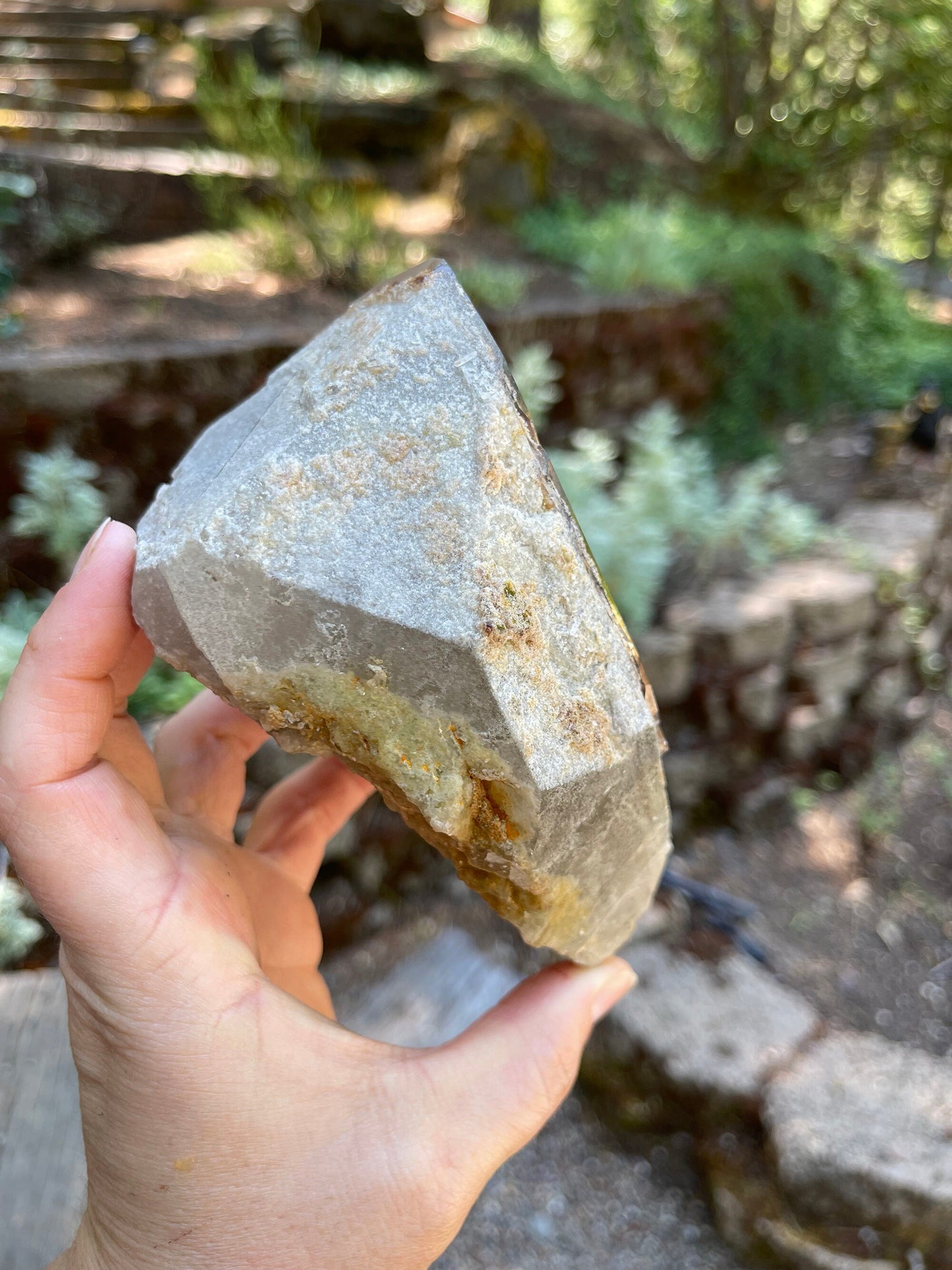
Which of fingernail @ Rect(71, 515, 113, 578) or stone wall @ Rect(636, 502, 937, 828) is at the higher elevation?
fingernail @ Rect(71, 515, 113, 578)

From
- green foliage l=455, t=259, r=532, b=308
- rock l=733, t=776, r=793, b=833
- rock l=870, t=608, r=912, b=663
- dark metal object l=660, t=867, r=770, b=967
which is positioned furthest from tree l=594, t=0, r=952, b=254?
dark metal object l=660, t=867, r=770, b=967

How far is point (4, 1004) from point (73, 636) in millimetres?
1423

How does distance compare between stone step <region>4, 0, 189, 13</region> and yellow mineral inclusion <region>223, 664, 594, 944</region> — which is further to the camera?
stone step <region>4, 0, 189, 13</region>

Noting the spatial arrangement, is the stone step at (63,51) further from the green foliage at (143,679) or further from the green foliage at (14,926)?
the green foliage at (14,926)

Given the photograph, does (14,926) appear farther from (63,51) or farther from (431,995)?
(63,51)

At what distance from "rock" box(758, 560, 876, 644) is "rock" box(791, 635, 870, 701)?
48 mm

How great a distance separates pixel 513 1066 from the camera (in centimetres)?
138

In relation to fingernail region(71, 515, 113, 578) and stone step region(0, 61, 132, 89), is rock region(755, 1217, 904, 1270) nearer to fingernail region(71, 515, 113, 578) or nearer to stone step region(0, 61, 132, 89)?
fingernail region(71, 515, 113, 578)

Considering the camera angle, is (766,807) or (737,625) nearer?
(737,625)

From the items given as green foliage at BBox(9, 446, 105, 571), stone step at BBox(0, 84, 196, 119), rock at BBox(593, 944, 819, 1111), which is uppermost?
stone step at BBox(0, 84, 196, 119)

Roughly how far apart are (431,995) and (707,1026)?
77cm

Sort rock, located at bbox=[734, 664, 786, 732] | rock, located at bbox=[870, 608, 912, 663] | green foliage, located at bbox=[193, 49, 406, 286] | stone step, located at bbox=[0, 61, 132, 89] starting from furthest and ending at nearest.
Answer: stone step, located at bbox=[0, 61, 132, 89] < green foliage, located at bbox=[193, 49, 406, 286] < rock, located at bbox=[870, 608, 912, 663] < rock, located at bbox=[734, 664, 786, 732]

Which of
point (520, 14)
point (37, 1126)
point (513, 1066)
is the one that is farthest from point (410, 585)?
point (520, 14)

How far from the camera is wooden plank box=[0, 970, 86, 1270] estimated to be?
176cm
